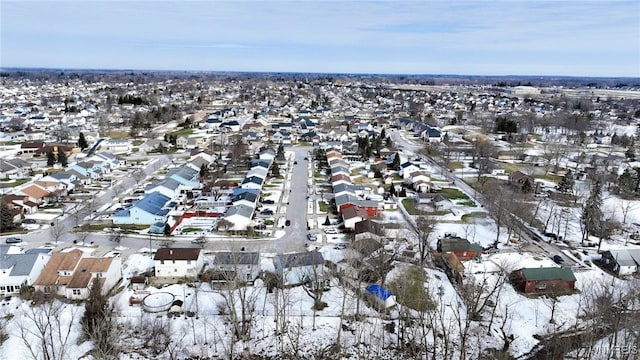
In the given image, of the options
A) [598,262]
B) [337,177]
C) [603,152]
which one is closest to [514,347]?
[598,262]

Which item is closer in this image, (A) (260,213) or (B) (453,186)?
(A) (260,213)

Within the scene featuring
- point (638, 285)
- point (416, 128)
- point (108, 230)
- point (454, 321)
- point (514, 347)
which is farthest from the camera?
point (416, 128)

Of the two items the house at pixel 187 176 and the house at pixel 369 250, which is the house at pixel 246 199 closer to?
the house at pixel 187 176

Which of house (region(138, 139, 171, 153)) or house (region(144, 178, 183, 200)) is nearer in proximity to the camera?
house (region(144, 178, 183, 200))

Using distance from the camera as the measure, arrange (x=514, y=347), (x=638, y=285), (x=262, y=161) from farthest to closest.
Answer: (x=262, y=161), (x=638, y=285), (x=514, y=347)

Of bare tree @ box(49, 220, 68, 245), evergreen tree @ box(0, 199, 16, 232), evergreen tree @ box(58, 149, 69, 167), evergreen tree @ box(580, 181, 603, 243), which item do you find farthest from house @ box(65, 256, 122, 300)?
evergreen tree @ box(58, 149, 69, 167)

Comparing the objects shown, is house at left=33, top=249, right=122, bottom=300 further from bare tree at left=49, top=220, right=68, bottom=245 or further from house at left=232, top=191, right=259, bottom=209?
house at left=232, top=191, right=259, bottom=209

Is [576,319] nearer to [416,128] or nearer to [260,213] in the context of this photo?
[260,213]
